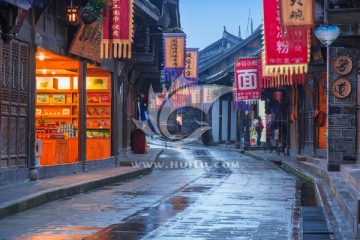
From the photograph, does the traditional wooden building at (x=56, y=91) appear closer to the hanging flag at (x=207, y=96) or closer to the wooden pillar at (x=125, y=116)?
the wooden pillar at (x=125, y=116)

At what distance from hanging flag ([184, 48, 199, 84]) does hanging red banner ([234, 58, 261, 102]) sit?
476cm

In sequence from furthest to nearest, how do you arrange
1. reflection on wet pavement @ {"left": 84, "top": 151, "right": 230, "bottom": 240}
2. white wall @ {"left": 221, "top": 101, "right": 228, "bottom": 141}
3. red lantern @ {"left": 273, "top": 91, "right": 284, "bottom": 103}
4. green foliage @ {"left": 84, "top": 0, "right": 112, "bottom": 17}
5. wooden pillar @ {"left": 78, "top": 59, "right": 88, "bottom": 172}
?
white wall @ {"left": 221, "top": 101, "right": 228, "bottom": 141} → red lantern @ {"left": 273, "top": 91, "right": 284, "bottom": 103} → wooden pillar @ {"left": 78, "top": 59, "right": 88, "bottom": 172} → green foliage @ {"left": 84, "top": 0, "right": 112, "bottom": 17} → reflection on wet pavement @ {"left": 84, "top": 151, "right": 230, "bottom": 240}

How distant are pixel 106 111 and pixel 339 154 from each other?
872 centimetres

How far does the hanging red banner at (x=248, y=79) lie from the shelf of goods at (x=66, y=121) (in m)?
14.4

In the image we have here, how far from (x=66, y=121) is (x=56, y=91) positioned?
1024 mm

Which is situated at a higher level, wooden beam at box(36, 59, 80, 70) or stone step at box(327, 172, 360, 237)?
wooden beam at box(36, 59, 80, 70)

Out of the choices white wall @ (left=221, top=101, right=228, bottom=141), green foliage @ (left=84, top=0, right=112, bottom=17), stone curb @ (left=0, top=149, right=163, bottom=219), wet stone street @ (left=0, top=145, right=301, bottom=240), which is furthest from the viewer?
white wall @ (left=221, top=101, right=228, bottom=141)

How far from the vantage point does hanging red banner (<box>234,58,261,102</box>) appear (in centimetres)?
4122

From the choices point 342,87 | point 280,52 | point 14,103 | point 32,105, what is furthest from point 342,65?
point 14,103

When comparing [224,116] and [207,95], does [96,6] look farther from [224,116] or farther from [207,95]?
[224,116]

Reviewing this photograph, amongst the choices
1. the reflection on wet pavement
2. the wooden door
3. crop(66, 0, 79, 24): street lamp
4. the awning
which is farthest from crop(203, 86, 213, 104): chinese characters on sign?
the awning

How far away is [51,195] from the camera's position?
1584cm

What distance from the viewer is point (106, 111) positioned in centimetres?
2827

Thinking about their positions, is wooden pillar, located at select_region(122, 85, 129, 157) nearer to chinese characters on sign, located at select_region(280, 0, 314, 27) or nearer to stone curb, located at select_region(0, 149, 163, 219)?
stone curb, located at select_region(0, 149, 163, 219)
